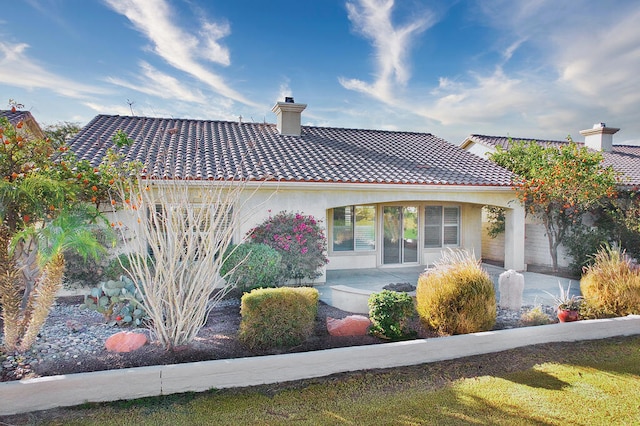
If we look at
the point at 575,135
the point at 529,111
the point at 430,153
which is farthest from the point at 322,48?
the point at 575,135

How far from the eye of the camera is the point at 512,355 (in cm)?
680

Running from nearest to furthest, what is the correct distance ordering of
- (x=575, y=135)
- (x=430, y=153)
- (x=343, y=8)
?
(x=343, y=8) → (x=430, y=153) → (x=575, y=135)

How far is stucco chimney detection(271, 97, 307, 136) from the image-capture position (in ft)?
58.8

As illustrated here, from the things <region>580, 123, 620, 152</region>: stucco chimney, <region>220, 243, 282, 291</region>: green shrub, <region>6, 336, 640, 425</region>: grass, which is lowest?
<region>6, 336, 640, 425</region>: grass

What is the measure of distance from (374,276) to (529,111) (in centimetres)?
1054

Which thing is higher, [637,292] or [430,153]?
[430,153]

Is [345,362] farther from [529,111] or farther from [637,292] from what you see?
Result: [529,111]

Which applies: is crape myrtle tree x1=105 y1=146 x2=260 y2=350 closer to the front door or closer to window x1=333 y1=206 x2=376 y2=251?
window x1=333 y1=206 x2=376 y2=251

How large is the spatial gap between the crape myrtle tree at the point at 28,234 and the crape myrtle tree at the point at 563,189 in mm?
13877

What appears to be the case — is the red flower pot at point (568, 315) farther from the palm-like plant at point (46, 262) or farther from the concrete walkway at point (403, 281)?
the palm-like plant at point (46, 262)

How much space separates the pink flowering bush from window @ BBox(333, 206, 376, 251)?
3.03 meters

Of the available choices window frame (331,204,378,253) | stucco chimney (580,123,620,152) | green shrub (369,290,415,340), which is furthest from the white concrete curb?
stucco chimney (580,123,620,152)

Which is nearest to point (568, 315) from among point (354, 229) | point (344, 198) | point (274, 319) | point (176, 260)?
point (274, 319)

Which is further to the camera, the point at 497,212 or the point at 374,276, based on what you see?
the point at 497,212
